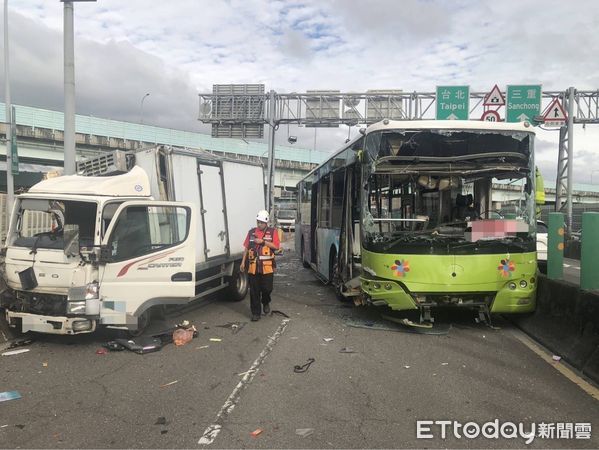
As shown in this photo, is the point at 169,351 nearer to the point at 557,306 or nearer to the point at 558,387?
the point at 558,387

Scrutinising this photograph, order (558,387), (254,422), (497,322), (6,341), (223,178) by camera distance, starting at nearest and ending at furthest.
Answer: (254,422) < (558,387) < (6,341) < (497,322) < (223,178)

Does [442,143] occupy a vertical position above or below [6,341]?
above

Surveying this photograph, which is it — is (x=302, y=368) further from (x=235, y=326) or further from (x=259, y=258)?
(x=259, y=258)

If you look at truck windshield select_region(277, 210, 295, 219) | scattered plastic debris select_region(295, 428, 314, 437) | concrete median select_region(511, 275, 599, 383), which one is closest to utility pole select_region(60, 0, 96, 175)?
scattered plastic debris select_region(295, 428, 314, 437)

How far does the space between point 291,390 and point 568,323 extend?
3.82 m

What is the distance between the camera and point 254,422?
4.09 metres

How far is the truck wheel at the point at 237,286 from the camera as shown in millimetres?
9664

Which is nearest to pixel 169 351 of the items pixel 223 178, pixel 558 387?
pixel 223 178

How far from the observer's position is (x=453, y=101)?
20406 millimetres

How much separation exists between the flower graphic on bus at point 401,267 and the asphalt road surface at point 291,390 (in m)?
0.91

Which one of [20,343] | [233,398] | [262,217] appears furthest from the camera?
[262,217]

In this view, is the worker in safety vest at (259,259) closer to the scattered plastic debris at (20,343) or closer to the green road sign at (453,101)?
the scattered plastic debris at (20,343)

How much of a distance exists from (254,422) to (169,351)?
8.37ft

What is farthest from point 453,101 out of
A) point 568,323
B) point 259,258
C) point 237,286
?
point 568,323
